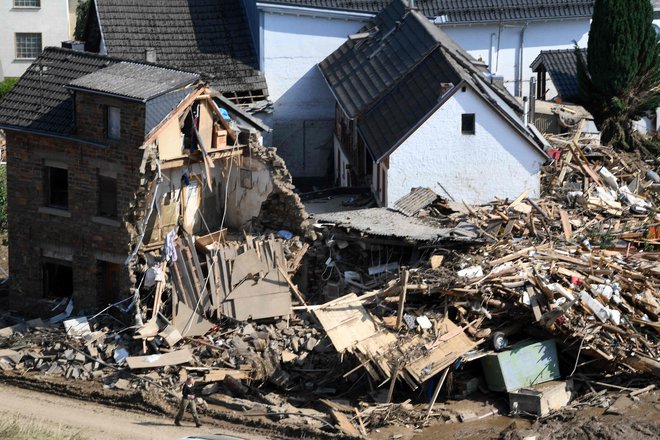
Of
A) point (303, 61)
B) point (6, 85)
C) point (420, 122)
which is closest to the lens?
point (420, 122)

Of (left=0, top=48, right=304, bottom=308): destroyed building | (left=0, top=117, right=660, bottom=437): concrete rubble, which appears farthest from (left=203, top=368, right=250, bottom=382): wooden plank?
(left=0, top=48, right=304, bottom=308): destroyed building

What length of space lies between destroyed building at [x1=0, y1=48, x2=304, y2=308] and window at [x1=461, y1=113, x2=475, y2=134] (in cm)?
562

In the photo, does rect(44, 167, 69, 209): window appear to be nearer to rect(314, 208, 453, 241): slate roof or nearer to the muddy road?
the muddy road

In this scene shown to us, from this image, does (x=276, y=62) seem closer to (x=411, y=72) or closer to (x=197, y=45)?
(x=197, y=45)

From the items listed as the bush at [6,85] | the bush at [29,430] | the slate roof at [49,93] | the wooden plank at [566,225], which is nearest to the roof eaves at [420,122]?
the wooden plank at [566,225]

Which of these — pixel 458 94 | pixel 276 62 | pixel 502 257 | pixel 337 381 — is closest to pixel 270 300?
pixel 337 381

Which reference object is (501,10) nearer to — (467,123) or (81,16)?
(467,123)

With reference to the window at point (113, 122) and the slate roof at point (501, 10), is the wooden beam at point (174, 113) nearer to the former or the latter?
the window at point (113, 122)

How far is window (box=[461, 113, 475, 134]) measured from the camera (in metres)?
35.8

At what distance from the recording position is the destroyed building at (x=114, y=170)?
3144cm

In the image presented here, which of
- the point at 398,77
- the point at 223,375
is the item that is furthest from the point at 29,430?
the point at 398,77

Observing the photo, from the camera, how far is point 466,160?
36.2 m

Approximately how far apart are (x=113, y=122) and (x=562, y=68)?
783 inches

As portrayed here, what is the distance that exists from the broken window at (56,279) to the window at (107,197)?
217cm
